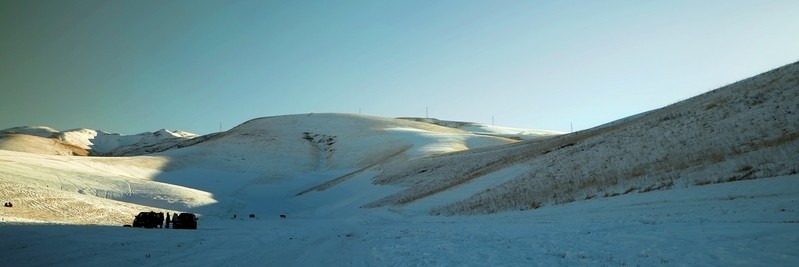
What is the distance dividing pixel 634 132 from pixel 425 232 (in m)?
19.0

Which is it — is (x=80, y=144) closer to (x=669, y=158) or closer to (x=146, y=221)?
(x=146, y=221)

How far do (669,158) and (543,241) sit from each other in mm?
12561

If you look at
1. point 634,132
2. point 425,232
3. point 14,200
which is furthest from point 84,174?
point 634,132

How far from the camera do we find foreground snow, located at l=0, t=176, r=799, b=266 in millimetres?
9227

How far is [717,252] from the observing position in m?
8.63

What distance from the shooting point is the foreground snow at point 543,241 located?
9227 mm

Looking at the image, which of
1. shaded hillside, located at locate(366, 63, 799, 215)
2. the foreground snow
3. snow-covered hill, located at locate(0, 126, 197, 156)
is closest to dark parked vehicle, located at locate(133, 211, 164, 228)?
the foreground snow

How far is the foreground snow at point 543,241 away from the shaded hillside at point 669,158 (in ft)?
6.60

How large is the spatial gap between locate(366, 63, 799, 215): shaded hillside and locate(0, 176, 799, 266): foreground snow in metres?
2.01

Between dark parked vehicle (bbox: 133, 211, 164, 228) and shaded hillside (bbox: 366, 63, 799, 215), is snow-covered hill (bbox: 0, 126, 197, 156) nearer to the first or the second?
dark parked vehicle (bbox: 133, 211, 164, 228)

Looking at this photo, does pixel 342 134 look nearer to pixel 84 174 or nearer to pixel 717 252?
pixel 84 174

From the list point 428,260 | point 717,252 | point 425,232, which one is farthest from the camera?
point 425,232

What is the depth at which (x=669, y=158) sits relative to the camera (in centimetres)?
2092

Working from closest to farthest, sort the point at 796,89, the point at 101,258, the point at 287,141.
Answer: the point at 101,258 < the point at 796,89 < the point at 287,141
